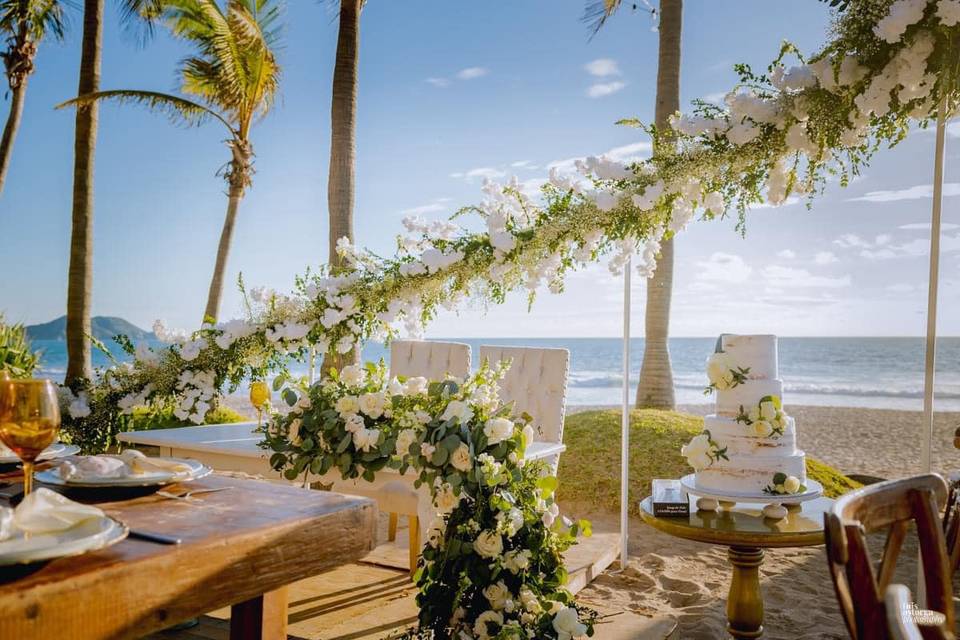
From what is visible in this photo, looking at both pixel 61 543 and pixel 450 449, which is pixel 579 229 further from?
pixel 61 543

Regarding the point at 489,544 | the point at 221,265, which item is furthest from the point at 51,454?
the point at 221,265

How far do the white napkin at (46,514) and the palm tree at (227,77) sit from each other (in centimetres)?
963

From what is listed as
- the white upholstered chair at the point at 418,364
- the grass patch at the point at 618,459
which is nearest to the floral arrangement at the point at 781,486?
the white upholstered chair at the point at 418,364

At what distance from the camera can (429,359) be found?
4836mm

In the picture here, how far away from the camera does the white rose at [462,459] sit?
2.44 meters

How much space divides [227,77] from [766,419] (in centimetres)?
1067

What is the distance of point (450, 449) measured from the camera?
2463mm

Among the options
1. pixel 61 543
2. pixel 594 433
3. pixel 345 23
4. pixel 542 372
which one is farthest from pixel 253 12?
pixel 61 543

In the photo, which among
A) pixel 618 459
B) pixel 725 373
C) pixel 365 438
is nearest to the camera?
pixel 365 438

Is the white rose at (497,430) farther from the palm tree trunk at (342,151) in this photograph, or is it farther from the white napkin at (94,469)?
the palm tree trunk at (342,151)

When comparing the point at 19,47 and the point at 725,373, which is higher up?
the point at 19,47

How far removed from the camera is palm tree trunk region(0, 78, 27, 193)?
12.4 m

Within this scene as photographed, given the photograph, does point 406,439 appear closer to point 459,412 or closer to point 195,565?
point 459,412

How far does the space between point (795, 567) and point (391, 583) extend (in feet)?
8.44
